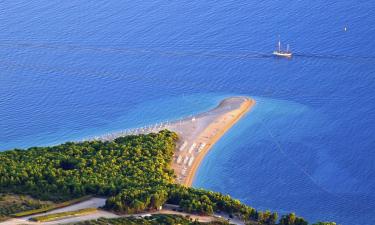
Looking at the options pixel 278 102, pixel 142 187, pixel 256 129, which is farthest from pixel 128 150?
pixel 278 102

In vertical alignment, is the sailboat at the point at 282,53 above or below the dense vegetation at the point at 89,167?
above

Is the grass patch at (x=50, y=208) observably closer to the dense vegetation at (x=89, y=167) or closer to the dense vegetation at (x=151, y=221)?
the dense vegetation at (x=89, y=167)

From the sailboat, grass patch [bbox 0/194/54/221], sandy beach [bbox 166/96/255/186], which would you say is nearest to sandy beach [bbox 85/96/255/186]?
sandy beach [bbox 166/96/255/186]

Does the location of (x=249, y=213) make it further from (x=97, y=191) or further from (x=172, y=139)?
(x=172, y=139)

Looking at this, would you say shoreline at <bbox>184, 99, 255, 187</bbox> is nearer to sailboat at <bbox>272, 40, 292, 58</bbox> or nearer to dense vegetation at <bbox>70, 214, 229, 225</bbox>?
sailboat at <bbox>272, 40, 292, 58</bbox>

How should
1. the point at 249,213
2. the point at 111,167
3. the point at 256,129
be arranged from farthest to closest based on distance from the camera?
the point at 256,129, the point at 111,167, the point at 249,213

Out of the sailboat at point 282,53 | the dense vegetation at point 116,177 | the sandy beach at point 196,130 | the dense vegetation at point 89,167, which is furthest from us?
the sailboat at point 282,53

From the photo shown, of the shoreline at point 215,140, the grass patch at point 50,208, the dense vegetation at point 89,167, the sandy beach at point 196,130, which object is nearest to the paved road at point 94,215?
the grass patch at point 50,208
